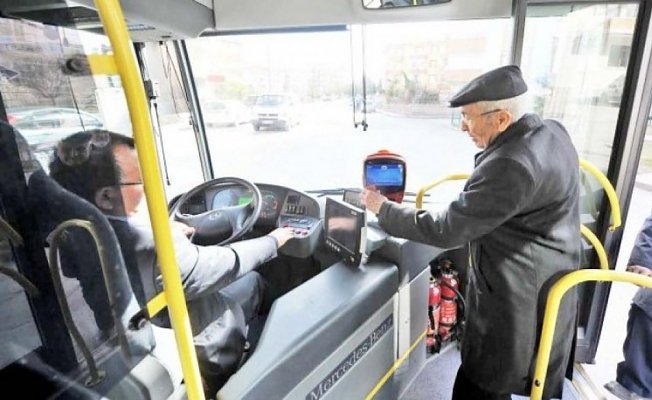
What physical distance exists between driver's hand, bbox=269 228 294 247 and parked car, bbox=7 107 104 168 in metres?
1.07

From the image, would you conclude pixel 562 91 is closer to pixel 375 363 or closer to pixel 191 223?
pixel 375 363

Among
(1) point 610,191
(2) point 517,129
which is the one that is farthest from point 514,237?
(1) point 610,191

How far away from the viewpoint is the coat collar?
1.32 meters

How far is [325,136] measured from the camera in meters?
2.62

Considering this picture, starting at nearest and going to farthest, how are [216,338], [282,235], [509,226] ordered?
1. [216,338]
2. [509,226]
3. [282,235]

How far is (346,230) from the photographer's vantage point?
1661 millimetres

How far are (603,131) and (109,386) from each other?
2542 millimetres

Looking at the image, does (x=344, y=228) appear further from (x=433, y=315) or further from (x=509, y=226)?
(x=433, y=315)

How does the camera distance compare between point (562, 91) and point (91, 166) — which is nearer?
point (91, 166)

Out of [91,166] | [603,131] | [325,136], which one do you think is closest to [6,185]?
A: [91,166]

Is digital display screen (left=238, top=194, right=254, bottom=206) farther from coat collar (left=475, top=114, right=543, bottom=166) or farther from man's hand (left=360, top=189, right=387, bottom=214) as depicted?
coat collar (left=475, top=114, right=543, bottom=166)

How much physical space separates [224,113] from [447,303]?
196 centimetres

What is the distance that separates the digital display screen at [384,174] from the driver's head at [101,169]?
1.28m

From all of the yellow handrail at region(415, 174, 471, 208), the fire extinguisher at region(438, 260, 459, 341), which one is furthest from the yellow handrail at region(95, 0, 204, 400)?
the fire extinguisher at region(438, 260, 459, 341)
